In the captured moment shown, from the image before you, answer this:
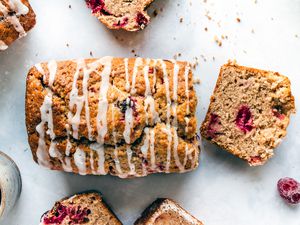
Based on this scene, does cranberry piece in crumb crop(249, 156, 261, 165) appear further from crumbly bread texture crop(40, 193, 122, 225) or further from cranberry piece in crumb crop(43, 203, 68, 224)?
cranberry piece in crumb crop(43, 203, 68, 224)

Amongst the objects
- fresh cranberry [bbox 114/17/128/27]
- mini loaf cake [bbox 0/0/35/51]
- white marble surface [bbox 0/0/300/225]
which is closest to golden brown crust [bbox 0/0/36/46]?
mini loaf cake [bbox 0/0/35/51]

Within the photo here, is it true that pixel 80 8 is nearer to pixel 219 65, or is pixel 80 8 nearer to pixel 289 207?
pixel 219 65

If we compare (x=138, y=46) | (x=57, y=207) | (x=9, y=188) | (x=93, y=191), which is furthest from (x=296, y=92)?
(x=9, y=188)

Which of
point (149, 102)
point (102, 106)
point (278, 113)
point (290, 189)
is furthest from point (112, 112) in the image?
point (290, 189)

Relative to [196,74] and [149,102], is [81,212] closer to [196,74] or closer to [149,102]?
[149,102]

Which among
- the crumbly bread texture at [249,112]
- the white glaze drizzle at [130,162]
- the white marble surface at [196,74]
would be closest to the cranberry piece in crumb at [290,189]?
the white marble surface at [196,74]

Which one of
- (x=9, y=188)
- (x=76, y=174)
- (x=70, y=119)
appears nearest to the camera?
(x=70, y=119)
